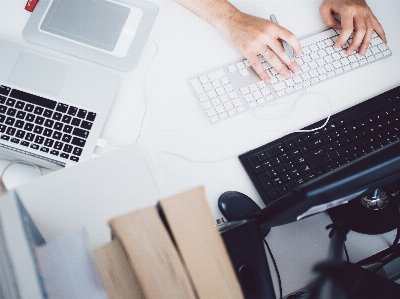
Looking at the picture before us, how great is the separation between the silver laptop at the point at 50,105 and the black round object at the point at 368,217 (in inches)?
21.4

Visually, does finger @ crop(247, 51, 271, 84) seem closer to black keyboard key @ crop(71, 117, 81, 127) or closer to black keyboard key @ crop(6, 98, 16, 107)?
black keyboard key @ crop(71, 117, 81, 127)

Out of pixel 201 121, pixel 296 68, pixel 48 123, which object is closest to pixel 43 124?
pixel 48 123

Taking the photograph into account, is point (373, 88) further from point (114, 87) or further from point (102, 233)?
point (102, 233)

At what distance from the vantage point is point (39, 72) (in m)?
0.79

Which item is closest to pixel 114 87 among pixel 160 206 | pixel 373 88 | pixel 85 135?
pixel 85 135

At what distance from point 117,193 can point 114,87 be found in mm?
325

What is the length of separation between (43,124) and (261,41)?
0.51 meters

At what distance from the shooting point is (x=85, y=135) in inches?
29.6

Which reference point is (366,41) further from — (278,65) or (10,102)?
(10,102)

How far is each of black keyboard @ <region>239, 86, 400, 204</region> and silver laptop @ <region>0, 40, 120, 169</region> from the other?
324 mm

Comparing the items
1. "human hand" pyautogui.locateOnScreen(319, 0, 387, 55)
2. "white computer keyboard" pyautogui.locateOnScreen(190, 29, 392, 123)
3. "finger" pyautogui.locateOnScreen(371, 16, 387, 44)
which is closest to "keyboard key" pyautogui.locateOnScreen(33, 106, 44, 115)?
"white computer keyboard" pyautogui.locateOnScreen(190, 29, 392, 123)

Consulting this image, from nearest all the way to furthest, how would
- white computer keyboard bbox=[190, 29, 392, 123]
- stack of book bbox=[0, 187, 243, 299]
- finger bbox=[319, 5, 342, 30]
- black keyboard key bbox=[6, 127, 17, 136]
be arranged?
stack of book bbox=[0, 187, 243, 299] → black keyboard key bbox=[6, 127, 17, 136] → white computer keyboard bbox=[190, 29, 392, 123] → finger bbox=[319, 5, 342, 30]

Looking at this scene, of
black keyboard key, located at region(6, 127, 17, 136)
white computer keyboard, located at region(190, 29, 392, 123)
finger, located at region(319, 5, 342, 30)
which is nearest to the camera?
black keyboard key, located at region(6, 127, 17, 136)

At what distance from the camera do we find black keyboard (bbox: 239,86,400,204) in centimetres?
79
